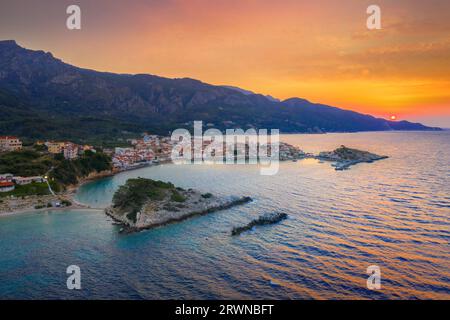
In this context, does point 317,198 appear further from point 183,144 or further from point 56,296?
point 183,144

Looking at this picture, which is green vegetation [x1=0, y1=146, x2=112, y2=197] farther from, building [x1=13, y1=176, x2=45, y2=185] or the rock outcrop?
the rock outcrop

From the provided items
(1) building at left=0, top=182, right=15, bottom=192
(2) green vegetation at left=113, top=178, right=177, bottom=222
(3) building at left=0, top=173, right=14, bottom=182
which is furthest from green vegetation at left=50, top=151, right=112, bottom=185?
(2) green vegetation at left=113, top=178, right=177, bottom=222

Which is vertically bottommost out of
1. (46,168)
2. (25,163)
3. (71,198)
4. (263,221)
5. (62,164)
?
(263,221)

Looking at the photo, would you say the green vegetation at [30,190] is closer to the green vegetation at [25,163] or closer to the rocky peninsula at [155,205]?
the green vegetation at [25,163]

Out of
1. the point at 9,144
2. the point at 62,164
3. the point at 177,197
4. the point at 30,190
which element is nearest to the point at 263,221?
the point at 177,197

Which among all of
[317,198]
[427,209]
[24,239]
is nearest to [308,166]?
[317,198]

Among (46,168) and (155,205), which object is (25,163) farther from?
(155,205)
